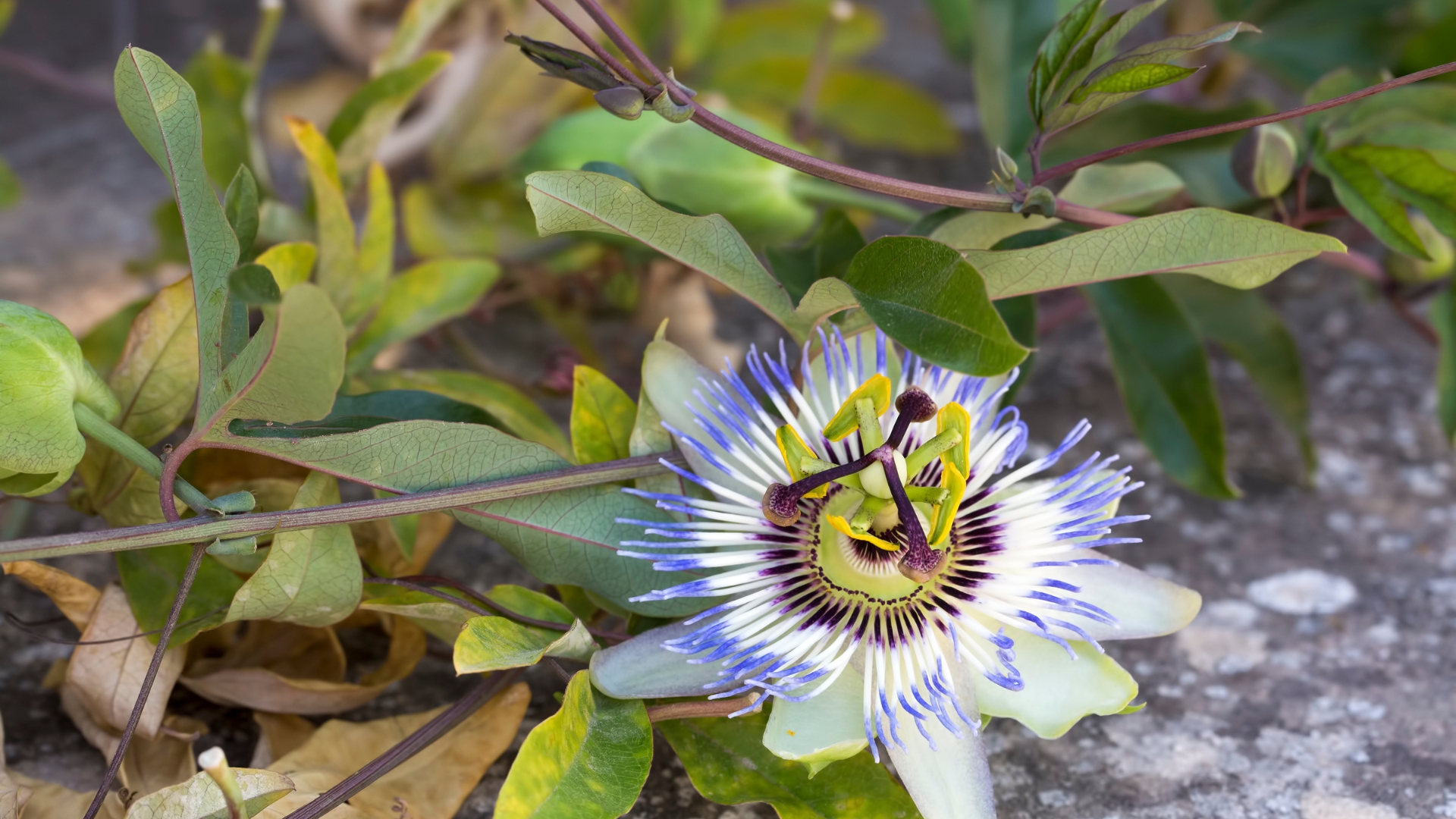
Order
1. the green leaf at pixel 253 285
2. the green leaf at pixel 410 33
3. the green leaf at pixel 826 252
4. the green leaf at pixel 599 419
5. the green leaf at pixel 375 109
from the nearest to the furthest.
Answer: the green leaf at pixel 253 285
the green leaf at pixel 599 419
the green leaf at pixel 826 252
the green leaf at pixel 375 109
the green leaf at pixel 410 33

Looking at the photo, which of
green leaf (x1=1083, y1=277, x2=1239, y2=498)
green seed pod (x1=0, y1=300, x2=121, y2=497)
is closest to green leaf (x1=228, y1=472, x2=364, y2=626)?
green seed pod (x1=0, y1=300, x2=121, y2=497)

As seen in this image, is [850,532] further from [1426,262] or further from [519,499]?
[1426,262]

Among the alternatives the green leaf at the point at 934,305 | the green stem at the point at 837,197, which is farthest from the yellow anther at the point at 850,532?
the green stem at the point at 837,197

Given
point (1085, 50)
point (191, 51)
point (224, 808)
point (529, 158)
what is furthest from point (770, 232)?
point (191, 51)

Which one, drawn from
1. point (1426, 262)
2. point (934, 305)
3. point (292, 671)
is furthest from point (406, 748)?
point (1426, 262)

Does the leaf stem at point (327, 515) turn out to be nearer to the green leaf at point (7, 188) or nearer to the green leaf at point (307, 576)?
the green leaf at point (307, 576)

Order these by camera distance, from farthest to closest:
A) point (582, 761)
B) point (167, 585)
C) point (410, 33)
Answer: point (410, 33)
point (167, 585)
point (582, 761)
